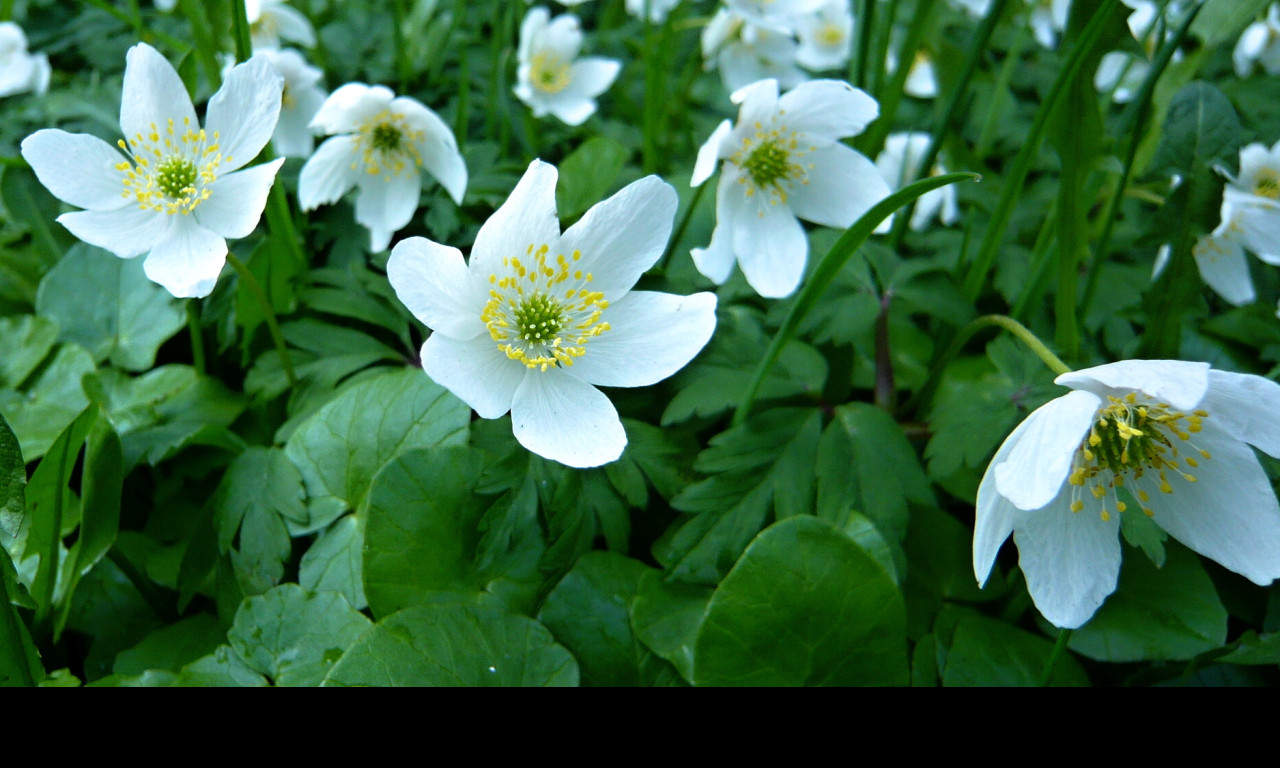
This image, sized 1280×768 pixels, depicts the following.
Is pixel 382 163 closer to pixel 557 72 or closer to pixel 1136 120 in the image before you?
pixel 557 72

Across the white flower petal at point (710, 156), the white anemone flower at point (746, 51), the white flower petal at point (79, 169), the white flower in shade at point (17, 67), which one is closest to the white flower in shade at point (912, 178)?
the white anemone flower at point (746, 51)

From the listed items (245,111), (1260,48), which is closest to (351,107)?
(245,111)

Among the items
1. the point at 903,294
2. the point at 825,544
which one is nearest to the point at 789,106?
the point at 903,294

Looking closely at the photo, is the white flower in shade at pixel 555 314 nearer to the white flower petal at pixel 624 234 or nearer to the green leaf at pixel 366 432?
the white flower petal at pixel 624 234

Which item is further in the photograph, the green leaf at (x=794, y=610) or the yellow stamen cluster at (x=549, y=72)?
the yellow stamen cluster at (x=549, y=72)

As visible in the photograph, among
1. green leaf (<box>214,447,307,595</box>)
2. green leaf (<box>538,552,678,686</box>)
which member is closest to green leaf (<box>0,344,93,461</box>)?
green leaf (<box>214,447,307,595</box>)

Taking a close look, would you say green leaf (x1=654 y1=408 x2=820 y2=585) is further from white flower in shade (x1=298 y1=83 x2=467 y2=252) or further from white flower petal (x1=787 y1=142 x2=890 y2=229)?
white flower in shade (x1=298 y1=83 x2=467 y2=252)
